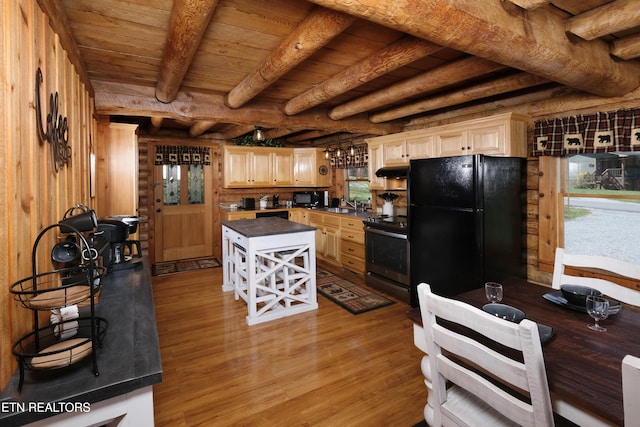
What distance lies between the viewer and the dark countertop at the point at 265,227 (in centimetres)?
331

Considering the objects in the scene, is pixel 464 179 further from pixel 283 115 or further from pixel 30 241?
pixel 30 241

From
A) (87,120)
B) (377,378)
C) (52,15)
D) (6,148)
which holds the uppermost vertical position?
(52,15)

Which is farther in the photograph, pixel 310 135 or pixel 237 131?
pixel 310 135

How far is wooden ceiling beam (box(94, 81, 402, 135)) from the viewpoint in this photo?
3.07m

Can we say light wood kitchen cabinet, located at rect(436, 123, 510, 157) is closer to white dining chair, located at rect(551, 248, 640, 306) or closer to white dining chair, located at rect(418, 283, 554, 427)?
white dining chair, located at rect(551, 248, 640, 306)

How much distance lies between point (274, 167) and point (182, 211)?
1910 mm

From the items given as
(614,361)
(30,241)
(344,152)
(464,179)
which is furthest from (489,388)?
(344,152)

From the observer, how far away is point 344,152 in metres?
5.95

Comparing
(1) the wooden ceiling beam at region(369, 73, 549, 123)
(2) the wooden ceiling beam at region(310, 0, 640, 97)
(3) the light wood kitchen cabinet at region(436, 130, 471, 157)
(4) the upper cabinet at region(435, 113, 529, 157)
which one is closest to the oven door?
(3) the light wood kitchen cabinet at region(436, 130, 471, 157)

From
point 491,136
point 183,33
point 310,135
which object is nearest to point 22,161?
point 183,33

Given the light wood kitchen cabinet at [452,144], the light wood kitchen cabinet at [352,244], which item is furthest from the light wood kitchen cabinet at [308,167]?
the light wood kitchen cabinet at [452,144]

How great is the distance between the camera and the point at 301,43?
6.41 ft

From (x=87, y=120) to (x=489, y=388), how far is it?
10.6ft

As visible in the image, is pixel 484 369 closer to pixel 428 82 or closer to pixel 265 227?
pixel 428 82
